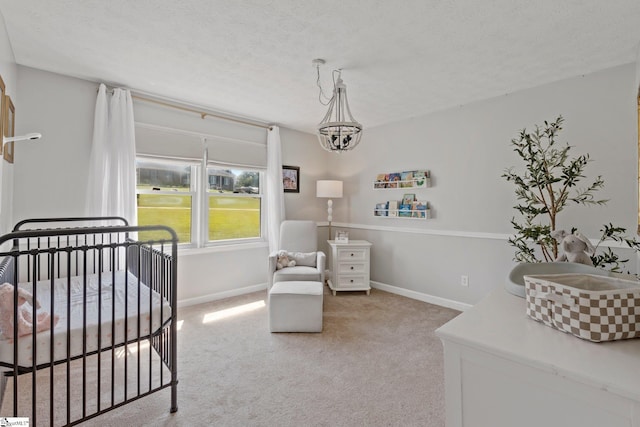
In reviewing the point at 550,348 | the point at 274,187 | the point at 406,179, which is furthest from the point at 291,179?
the point at 550,348

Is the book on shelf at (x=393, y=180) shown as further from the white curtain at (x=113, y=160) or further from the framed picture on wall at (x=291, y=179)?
the white curtain at (x=113, y=160)

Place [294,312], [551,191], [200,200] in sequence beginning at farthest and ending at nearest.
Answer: [200,200], [294,312], [551,191]

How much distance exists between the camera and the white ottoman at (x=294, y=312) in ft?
9.20

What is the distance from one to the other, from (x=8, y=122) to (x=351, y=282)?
3.67m

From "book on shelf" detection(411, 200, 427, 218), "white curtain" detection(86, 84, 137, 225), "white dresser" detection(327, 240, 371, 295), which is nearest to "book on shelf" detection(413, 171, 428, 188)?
"book on shelf" detection(411, 200, 427, 218)

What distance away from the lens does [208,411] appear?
1760 millimetres

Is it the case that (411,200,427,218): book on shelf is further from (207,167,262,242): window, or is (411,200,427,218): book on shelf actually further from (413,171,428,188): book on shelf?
(207,167,262,242): window

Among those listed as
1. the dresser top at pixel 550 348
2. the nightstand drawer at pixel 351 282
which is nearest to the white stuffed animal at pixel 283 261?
the nightstand drawer at pixel 351 282

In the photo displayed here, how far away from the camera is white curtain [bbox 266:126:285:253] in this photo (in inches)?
163

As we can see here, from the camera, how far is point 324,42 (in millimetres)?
2094

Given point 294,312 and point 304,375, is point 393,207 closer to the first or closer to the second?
point 294,312

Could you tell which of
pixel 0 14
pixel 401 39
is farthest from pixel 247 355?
pixel 0 14

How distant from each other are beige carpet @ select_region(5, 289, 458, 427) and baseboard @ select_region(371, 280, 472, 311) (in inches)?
14.0

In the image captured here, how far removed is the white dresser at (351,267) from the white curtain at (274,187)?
873 millimetres
